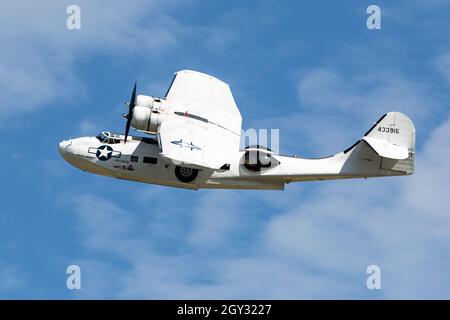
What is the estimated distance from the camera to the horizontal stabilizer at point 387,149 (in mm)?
53156

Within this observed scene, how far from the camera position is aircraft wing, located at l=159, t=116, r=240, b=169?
161ft

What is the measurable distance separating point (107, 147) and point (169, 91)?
19.1ft

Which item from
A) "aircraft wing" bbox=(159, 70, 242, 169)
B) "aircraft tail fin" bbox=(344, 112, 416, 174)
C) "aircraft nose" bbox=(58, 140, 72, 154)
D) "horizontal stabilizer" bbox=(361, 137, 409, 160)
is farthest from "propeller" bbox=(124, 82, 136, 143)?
"horizontal stabilizer" bbox=(361, 137, 409, 160)

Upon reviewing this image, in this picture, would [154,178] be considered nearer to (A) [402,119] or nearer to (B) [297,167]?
(B) [297,167]

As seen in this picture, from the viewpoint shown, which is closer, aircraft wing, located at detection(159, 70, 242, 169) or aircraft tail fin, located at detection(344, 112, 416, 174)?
aircraft wing, located at detection(159, 70, 242, 169)

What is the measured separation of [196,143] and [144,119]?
3.84 metres

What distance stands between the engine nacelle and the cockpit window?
3.94ft

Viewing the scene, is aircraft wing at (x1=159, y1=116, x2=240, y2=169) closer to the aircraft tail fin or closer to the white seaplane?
the white seaplane

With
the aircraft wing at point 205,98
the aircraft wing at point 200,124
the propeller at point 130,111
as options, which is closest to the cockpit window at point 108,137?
the propeller at point 130,111

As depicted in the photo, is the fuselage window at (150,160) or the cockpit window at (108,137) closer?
the fuselage window at (150,160)

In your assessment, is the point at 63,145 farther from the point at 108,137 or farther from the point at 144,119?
the point at 144,119

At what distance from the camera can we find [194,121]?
5347cm

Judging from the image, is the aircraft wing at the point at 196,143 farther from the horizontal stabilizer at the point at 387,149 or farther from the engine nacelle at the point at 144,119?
the horizontal stabilizer at the point at 387,149

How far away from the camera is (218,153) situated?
5050cm
